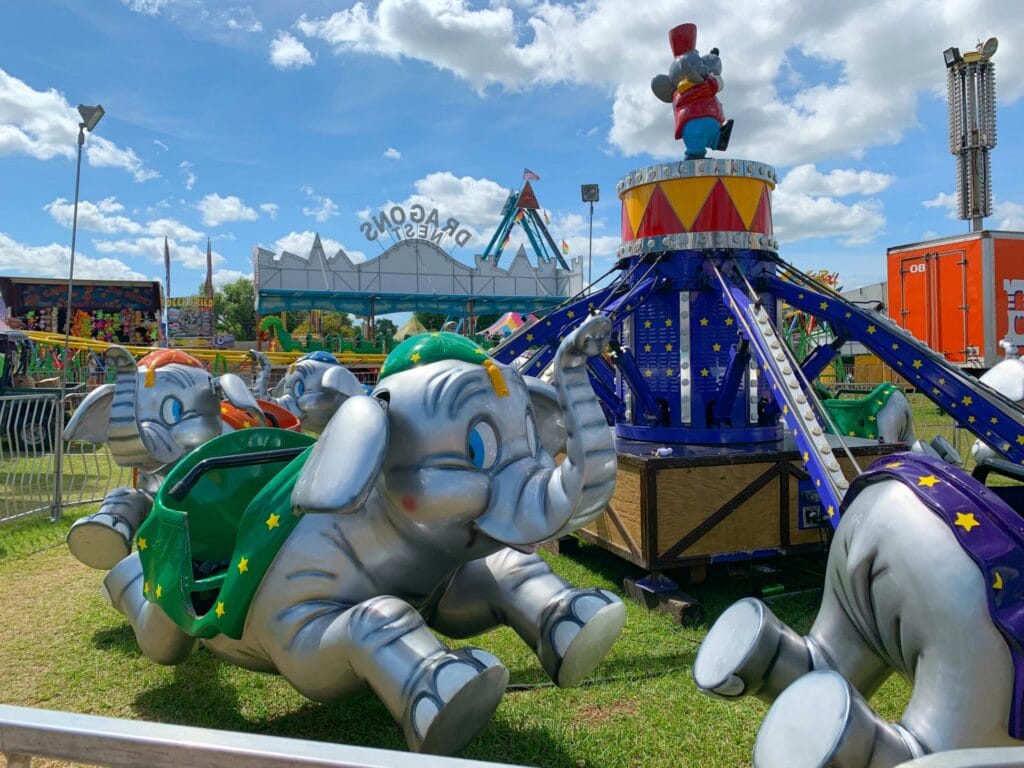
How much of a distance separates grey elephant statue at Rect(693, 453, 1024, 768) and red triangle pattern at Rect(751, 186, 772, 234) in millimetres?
3687

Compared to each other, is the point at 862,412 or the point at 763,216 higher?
the point at 763,216

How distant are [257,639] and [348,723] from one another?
0.72 meters

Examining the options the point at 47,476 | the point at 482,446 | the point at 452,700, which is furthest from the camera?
the point at 47,476

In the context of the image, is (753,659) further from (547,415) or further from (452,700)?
(547,415)

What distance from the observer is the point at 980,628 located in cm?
147

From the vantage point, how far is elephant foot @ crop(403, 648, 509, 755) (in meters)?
1.98

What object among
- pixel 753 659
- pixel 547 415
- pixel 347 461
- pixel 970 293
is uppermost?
pixel 970 293

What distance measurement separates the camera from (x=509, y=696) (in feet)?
10.5

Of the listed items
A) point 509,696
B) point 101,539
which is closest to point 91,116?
point 101,539

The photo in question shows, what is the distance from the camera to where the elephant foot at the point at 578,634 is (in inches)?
93.6

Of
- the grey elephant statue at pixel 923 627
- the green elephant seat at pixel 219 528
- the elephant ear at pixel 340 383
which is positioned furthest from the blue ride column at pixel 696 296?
the grey elephant statue at pixel 923 627

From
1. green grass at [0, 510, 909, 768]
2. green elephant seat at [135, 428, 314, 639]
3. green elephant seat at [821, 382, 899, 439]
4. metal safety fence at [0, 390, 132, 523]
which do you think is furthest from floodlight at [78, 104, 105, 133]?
green elephant seat at [821, 382, 899, 439]

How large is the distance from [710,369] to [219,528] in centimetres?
343

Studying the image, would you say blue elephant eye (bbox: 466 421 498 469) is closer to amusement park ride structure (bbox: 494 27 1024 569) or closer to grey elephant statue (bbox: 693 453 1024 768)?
grey elephant statue (bbox: 693 453 1024 768)
